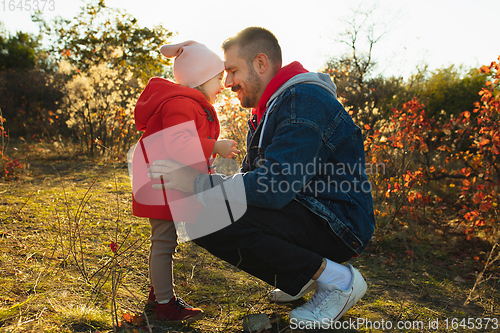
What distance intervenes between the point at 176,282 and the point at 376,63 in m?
12.5

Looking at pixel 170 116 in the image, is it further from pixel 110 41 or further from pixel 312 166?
pixel 110 41

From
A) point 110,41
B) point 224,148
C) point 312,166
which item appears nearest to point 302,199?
point 312,166

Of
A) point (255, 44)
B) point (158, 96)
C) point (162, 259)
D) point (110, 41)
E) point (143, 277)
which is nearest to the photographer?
point (162, 259)

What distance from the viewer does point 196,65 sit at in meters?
2.12

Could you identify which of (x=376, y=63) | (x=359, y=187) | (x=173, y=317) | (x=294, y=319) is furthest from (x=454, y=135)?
(x=376, y=63)

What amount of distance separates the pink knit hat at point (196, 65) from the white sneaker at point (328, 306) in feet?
4.61

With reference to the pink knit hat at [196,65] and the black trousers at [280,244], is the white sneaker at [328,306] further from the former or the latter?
the pink knit hat at [196,65]

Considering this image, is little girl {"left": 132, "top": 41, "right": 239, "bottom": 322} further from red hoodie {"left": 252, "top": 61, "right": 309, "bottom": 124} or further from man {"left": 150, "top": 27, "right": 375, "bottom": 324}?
red hoodie {"left": 252, "top": 61, "right": 309, "bottom": 124}

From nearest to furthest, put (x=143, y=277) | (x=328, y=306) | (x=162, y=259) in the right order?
(x=328, y=306)
(x=162, y=259)
(x=143, y=277)

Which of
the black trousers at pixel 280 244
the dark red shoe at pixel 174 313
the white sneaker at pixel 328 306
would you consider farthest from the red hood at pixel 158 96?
the white sneaker at pixel 328 306

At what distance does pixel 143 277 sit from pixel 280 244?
1.07 metres

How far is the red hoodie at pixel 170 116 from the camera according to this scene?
5.96ft

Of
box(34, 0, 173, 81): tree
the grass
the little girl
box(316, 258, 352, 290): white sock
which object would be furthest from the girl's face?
box(34, 0, 173, 81): tree

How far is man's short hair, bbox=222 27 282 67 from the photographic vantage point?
212 centimetres
